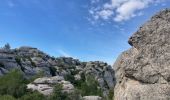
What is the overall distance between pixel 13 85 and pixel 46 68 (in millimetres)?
60817

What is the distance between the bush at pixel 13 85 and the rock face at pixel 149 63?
211ft

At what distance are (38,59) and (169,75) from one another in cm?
13119

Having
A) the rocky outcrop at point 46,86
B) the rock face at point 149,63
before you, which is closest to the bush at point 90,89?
the rocky outcrop at point 46,86

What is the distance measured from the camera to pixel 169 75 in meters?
9.56

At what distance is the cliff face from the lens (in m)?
121

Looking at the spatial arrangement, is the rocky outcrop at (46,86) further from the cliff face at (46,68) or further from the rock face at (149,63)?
the rock face at (149,63)

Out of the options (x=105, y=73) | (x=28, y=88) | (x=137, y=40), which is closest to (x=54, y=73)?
(x=105, y=73)

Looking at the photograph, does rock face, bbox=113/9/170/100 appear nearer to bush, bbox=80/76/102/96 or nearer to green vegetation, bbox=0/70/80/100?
green vegetation, bbox=0/70/80/100

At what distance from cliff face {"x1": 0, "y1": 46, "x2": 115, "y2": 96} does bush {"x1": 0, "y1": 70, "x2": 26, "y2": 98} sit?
74.3ft

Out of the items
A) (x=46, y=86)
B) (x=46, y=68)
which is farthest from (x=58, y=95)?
(x=46, y=68)

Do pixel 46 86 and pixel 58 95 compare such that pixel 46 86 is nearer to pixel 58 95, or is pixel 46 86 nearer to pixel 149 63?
pixel 58 95

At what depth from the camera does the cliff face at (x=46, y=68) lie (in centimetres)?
12081

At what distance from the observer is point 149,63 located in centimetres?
987

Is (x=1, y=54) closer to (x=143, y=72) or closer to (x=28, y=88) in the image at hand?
(x=28, y=88)
